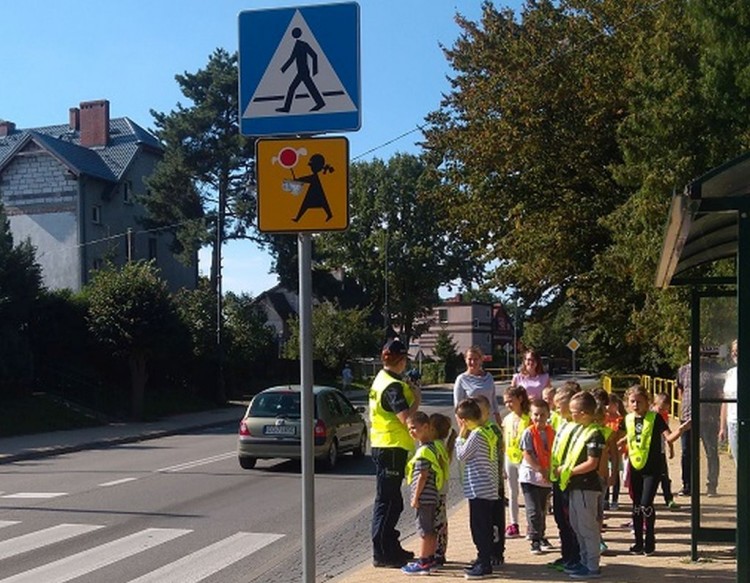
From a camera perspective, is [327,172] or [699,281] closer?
[327,172]

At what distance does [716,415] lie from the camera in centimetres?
1066

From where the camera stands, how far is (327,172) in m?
5.07

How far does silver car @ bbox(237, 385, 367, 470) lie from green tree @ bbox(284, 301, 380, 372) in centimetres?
3826

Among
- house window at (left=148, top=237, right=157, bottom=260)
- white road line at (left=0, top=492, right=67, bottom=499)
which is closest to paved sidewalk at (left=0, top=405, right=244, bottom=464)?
white road line at (left=0, top=492, right=67, bottom=499)

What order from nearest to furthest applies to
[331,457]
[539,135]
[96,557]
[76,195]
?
[96,557]
[331,457]
[539,135]
[76,195]

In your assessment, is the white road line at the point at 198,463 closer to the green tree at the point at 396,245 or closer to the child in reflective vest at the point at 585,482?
the child in reflective vest at the point at 585,482

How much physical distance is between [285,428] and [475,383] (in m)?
7.26

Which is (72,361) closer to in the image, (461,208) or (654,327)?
(461,208)

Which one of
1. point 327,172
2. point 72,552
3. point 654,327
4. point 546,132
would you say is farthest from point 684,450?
point 546,132

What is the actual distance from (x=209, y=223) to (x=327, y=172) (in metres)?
46.7

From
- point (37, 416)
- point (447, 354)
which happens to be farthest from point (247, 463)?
point (447, 354)

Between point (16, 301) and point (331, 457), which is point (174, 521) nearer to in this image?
point (331, 457)

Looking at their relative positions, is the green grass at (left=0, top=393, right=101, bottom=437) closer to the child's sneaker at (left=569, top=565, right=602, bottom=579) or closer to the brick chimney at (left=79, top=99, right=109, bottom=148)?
the child's sneaker at (left=569, top=565, right=602, bottom=579)

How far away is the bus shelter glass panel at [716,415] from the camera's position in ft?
29.6
